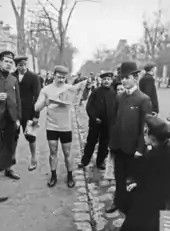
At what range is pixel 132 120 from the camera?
3.58 m

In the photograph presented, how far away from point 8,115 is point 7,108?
114 mm

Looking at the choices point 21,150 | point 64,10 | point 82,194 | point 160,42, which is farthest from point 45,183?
point 160,42

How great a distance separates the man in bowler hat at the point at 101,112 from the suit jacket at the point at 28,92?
A: 0.95 meters

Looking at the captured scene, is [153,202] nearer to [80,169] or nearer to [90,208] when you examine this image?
[90,208]

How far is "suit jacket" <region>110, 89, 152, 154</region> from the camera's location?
356 centimetres

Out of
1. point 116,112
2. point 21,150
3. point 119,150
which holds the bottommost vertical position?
point 21,150

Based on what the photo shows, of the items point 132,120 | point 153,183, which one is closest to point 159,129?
point 153,183

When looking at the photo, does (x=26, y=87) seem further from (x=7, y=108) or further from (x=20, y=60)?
(x=7, y=108)

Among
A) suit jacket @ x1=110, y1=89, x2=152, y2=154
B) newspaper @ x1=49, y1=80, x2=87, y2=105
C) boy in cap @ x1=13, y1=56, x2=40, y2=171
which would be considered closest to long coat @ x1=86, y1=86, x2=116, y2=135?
newspaper @ x1=49, y1=80, x2=87, y2=105

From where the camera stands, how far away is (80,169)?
18.5 ft

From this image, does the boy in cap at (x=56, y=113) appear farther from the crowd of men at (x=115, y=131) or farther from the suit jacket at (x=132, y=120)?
the suit jacket at (x=132, y=120)

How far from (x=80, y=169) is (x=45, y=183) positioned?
3.03 ft

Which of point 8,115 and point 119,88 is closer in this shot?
point 8,115

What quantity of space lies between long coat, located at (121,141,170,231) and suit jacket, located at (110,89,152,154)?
1.04 meters
